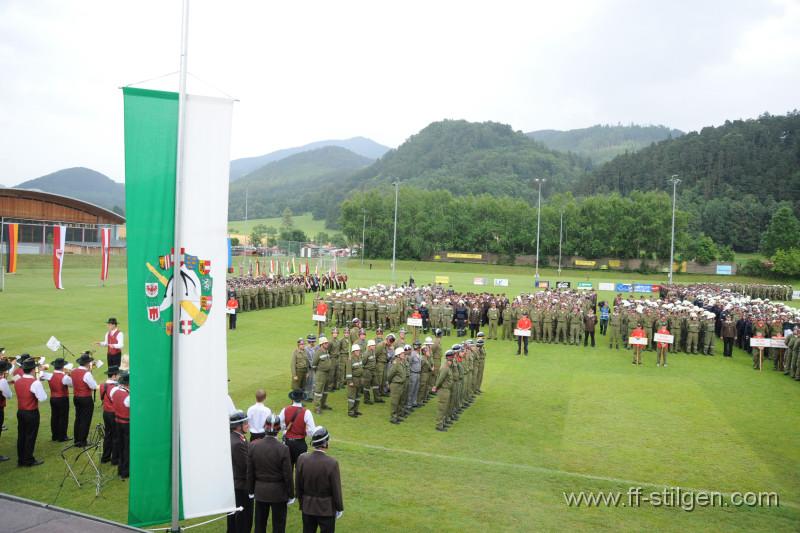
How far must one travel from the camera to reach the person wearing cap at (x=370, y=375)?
519 inches

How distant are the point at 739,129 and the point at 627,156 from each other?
24104 millimetres

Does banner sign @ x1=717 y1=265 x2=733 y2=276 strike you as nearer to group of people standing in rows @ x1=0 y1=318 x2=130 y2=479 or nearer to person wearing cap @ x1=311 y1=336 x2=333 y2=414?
person wearing cap @ x1=311 y1=336 x2=333 y2=414

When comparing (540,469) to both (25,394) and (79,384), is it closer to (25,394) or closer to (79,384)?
(79,384)

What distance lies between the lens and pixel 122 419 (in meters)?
8.51

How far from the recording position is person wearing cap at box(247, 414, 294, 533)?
6266 millimetres

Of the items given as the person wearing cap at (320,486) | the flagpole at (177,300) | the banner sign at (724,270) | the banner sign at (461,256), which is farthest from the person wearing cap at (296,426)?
the banner sign at (461,256)

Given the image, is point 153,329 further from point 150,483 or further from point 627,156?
point 627,156

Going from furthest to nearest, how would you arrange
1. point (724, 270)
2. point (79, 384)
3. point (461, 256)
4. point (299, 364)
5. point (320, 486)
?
point (461, 256) < point (724, 270) < point (299, 364) < point (79, 384) < point (320, 486)

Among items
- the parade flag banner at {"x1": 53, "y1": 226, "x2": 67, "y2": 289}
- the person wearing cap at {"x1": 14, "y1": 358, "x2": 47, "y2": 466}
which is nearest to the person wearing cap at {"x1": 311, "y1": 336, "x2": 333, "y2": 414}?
the person wearing cap at {"x1": 14, "y1": 358, "x2": 47, "y2": 466}

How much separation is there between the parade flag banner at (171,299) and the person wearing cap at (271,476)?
95 centimetres

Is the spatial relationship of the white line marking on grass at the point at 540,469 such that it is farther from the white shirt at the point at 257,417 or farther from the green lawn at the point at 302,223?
the green lawn at the point at 302,223

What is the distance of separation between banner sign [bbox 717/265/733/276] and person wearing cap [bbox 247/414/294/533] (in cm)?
7750

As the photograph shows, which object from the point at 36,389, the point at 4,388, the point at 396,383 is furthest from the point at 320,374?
the point at 4,388

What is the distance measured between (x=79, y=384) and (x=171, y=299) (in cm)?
600
